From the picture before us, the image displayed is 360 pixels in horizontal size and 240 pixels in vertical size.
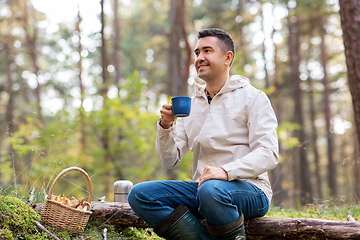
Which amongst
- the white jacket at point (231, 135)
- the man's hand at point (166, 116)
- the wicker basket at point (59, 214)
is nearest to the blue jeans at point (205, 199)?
the white jacket at point (231, 135)

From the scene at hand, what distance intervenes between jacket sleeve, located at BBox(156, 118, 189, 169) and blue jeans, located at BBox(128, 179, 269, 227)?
0.78 ft

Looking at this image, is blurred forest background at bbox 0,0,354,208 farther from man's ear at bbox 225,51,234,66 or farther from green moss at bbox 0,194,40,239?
man's ear at bbox 225,51,234,66

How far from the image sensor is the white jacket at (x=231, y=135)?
2143mm

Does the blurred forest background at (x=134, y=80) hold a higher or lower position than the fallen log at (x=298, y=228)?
higher

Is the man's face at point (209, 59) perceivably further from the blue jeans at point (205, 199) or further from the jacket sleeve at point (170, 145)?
Answer: the blue jeans at point (205, 199)

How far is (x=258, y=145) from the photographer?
2.24 metres

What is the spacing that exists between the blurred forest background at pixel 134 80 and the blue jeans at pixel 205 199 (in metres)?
0.82

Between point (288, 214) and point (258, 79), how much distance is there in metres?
14.8

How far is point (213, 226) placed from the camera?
2102mm

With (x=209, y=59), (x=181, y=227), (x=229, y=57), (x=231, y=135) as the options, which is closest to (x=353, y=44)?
(x=229, y=57)

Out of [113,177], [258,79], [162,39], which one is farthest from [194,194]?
[258,79]

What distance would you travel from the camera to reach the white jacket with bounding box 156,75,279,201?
2143 mm

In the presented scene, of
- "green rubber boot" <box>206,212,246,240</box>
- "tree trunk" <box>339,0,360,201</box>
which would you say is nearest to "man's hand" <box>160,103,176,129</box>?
"green rubber boot" <box>206,212,246,240</box>

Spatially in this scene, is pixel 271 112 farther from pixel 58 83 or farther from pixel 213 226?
pixel 58 83
